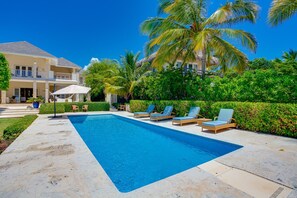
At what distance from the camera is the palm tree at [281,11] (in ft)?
27.6

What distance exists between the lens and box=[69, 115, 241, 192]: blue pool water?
4.58 meters

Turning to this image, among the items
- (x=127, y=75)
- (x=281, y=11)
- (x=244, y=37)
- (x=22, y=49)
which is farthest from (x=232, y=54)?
(x=22, y=49)

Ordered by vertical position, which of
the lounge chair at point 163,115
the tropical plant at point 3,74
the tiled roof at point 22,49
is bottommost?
the lounge chair at point 163,115

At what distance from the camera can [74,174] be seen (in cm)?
388

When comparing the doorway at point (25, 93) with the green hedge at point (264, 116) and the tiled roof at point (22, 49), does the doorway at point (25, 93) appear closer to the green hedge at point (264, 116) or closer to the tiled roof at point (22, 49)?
the tiled roof at point (22, 49)

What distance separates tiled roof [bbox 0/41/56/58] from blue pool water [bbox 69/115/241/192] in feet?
74.2

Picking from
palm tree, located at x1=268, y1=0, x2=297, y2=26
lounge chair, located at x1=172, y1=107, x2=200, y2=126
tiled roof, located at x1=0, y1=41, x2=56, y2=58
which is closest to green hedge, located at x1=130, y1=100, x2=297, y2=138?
lounge chair, located at x1=172, y1=107, x2=200, y2=126

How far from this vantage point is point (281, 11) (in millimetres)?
Answer: 8664

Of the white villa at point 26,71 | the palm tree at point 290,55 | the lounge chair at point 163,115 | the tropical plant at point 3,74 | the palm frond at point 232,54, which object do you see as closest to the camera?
the palm frond at point 232,54

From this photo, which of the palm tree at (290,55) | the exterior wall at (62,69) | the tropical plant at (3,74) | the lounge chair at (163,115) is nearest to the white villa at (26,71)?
the exterior wall at (62,69)

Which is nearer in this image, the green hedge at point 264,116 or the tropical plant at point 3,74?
the green hedge at point 264,116

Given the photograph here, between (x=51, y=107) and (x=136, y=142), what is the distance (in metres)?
13.7

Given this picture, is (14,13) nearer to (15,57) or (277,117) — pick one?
(15,57)

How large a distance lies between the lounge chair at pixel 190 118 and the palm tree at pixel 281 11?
629 centimetres
